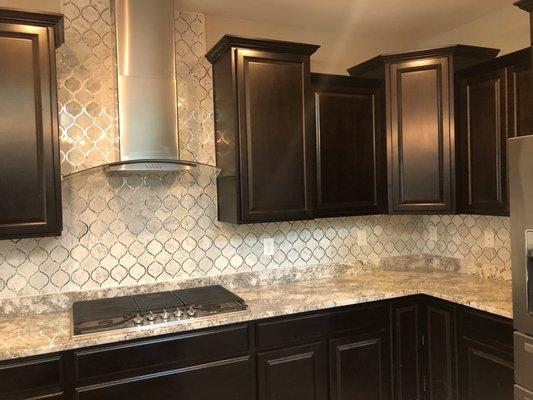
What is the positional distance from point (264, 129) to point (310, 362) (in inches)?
52.4

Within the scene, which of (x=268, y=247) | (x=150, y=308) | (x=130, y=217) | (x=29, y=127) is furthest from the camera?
(x=268, y=247)

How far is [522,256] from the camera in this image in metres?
1.92

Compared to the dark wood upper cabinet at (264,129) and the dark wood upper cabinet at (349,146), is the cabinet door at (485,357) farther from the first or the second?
the dark wood upper cabinet at (264,129)

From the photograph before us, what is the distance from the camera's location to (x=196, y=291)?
2.64m

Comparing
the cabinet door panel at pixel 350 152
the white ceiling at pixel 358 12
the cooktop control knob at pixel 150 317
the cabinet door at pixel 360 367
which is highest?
the white ceiling at pixel 358 12

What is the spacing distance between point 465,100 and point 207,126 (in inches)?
63.8

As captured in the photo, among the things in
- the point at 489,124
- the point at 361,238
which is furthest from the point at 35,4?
the point at 489,124

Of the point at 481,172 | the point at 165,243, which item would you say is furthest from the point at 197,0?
the point at 481,172

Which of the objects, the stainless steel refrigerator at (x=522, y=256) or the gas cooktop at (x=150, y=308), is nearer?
the stainless steel refrigerator at (x=522, y=256)

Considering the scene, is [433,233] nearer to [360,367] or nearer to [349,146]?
[349,146]

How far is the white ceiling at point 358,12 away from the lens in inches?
107

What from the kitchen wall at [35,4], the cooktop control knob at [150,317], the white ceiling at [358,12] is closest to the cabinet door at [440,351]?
the cooktop control knob at [150,317]

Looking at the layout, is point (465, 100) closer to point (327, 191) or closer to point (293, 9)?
point (327, 191)

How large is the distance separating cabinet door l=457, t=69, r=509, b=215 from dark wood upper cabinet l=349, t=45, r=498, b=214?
0.23 ft
